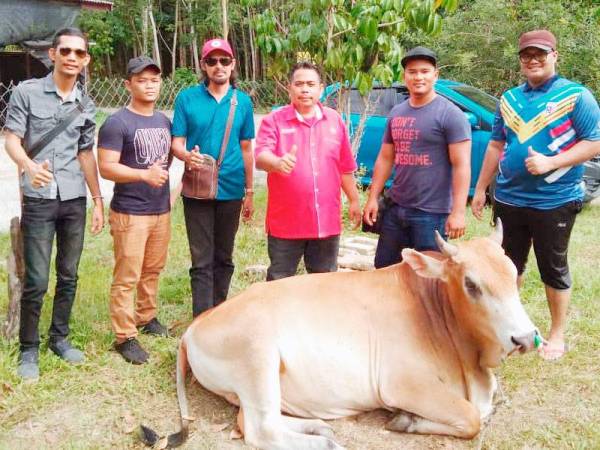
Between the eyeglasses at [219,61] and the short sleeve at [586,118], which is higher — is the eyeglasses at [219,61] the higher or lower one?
the higher one

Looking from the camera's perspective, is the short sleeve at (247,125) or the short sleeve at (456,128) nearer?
the short sleeve at (456,128)

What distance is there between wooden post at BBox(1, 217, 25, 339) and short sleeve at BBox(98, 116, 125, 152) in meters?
0.78

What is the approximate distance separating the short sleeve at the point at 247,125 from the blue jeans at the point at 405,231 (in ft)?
3.50

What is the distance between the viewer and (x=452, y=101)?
8.39 meters

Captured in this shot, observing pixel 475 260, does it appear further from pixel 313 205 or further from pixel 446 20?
pixel 446 20

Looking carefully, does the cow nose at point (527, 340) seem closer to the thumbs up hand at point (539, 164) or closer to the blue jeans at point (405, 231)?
the thumbs up hand at point (539, 164)

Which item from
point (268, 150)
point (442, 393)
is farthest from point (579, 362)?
point (268, 150)

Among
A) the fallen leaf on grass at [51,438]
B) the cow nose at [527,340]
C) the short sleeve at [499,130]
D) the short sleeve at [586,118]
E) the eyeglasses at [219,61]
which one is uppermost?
the eyeglasses at [219,61]

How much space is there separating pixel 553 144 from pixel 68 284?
3.03 metres

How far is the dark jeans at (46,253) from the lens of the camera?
380 centimetres

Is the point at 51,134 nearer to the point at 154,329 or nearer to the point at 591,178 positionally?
the point at 154,329

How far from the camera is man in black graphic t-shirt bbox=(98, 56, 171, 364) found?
13.0ft

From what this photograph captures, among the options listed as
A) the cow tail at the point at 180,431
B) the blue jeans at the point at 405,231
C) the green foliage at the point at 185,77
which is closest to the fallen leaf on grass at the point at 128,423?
the cow tail at the point at 180,431

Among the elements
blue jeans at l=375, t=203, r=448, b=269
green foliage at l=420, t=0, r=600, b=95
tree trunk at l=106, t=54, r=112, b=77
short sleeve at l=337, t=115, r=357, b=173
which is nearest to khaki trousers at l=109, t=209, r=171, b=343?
short sleeve at l=337, t=115, r=357, b=173
